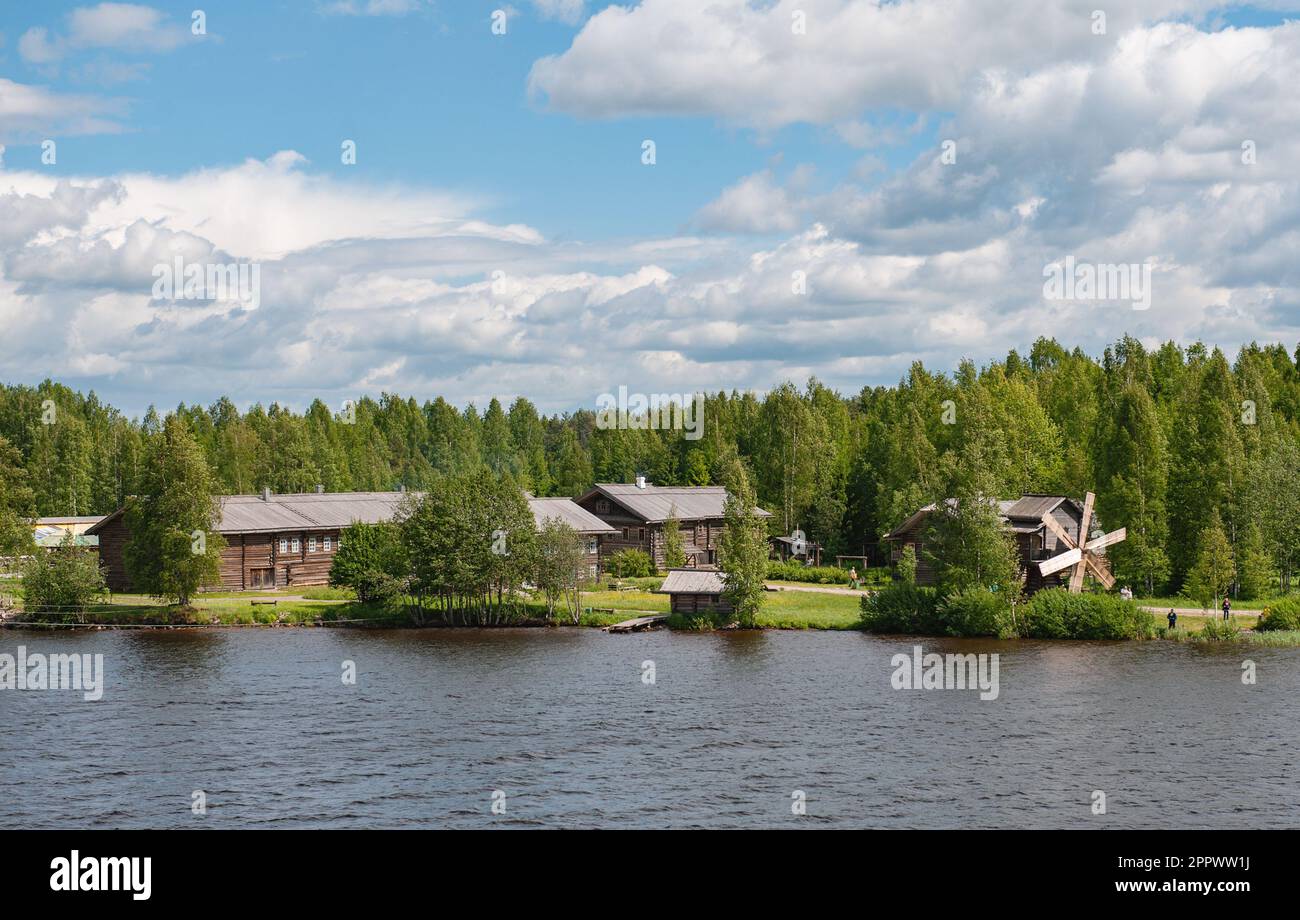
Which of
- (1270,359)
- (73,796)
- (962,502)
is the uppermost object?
(1270,359)

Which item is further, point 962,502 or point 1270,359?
point 1270,359

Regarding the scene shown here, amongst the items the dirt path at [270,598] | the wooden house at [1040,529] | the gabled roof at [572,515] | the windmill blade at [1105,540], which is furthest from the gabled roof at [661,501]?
the windmill blade at [1105,540]

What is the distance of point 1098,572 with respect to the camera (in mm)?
76000

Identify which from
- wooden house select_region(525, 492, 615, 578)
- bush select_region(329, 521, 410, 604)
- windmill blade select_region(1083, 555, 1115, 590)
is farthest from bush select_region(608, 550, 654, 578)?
windmill blade select_region(1083, 555, 1115, 590)

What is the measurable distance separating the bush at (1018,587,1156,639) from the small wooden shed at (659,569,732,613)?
16710 mm

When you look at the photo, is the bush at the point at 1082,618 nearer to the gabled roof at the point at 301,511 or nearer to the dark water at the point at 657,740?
the dark water at the point at 657,740

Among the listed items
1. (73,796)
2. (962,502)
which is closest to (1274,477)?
(962,502)

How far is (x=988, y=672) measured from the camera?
56406 mm

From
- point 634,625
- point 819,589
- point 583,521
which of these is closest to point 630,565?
point 583,521
